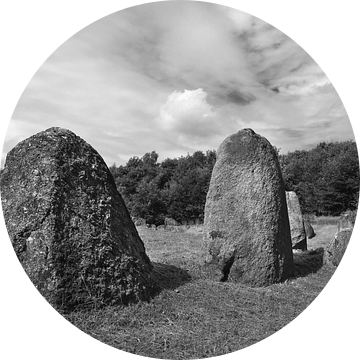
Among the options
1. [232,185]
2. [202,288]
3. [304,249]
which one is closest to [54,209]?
[202,288]

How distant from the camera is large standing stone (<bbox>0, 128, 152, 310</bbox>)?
5.39 m

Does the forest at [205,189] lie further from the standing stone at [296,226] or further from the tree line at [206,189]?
the standing stone at [296,226]

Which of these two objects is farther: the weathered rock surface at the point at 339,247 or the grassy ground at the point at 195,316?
the weathered rock surface at the point at 339,247

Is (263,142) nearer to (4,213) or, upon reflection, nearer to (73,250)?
(73,250)

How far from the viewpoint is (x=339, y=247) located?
9492 millimetres

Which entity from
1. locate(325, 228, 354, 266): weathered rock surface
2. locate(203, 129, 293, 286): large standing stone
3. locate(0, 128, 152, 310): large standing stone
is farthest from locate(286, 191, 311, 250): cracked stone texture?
locate(0, 128, 152, 310): large standing stone

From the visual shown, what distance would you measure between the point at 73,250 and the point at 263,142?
5.37 m

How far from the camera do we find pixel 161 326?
17.9ft

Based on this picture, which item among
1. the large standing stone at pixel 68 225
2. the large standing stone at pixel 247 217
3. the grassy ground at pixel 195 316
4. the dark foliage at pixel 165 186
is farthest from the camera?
the dark foliage at pixel 165 186

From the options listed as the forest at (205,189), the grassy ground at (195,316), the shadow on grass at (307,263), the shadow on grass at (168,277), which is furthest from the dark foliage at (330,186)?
the shadow on grass at (168,277)

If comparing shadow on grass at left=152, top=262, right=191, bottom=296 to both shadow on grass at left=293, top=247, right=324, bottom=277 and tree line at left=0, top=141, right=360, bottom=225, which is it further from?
tree line at left=0, top=141, right=360, bottom=225

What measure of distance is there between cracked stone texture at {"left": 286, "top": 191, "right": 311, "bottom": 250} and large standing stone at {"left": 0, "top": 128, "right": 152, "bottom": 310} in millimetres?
8705

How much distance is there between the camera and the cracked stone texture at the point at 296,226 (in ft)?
43.8

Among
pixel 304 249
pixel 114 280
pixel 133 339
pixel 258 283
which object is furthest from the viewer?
pixel 304 249
